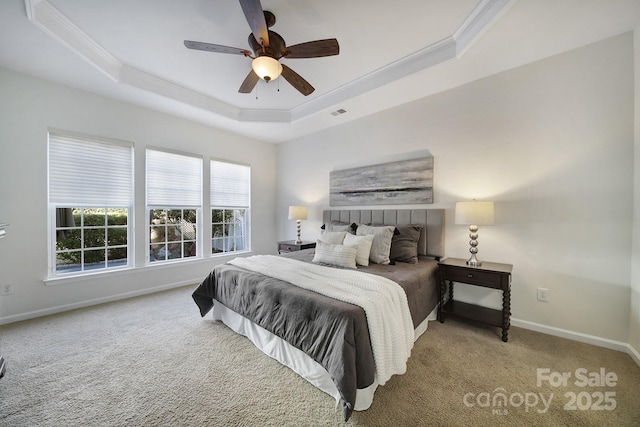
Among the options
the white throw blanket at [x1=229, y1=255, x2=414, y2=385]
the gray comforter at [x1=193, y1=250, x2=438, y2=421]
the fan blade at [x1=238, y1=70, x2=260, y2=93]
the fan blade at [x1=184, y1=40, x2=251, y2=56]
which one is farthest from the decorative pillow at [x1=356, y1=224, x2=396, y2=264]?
the fan blade at [x1=184, y1=40, x2=251, y2=56]

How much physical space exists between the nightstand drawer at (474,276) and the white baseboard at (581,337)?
672 mm

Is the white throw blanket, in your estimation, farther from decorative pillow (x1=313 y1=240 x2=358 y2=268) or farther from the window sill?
the window sill

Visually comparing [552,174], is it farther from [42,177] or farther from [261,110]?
[42,177]

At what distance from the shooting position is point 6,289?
2.62 meters

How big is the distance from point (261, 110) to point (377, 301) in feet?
11.7

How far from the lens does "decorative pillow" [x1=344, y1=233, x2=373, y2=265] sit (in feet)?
8.96

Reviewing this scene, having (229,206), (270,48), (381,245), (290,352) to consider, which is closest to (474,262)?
(381,245)

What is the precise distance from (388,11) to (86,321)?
4.39 metres

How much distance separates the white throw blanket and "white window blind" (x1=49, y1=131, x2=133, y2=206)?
2580mm

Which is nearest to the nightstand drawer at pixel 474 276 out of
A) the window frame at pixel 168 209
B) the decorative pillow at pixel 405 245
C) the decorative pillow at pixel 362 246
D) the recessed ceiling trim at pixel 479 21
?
the decorative pillow at pixel 405 245

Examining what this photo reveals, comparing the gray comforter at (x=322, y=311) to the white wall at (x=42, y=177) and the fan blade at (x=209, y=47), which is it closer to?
the white wall at (x=42, y=177)

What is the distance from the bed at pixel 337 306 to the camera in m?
1.48

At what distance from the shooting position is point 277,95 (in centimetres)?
347

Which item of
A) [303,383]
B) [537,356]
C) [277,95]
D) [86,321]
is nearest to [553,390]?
[537,356]
